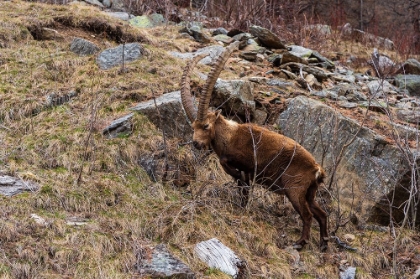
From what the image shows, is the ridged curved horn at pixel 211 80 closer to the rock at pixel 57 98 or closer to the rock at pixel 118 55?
the rock at pixel 57 98

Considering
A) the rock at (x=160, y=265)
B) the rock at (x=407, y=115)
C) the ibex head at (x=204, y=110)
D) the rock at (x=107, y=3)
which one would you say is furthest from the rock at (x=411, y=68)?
the rock at (x=160, y=265)

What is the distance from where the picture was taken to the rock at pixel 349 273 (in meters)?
6.34

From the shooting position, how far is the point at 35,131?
7898 millimetres

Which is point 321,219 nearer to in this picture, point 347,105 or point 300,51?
point 347,105

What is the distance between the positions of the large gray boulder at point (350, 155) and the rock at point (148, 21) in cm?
546

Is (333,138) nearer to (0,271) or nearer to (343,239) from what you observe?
(343,239)

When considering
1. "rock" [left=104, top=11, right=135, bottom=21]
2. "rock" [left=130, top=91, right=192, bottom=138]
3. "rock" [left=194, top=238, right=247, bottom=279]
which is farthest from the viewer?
"rock" [left=104, top=11, right=135, bottom=21]

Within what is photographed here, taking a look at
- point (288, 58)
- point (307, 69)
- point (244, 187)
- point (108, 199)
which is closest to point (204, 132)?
point (244, 187)

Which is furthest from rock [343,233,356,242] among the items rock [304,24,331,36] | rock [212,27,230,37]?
rock [304,24,331,36]

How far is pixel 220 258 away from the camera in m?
5.85

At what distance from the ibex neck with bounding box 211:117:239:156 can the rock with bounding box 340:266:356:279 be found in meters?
1.97

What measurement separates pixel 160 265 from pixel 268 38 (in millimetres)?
7775

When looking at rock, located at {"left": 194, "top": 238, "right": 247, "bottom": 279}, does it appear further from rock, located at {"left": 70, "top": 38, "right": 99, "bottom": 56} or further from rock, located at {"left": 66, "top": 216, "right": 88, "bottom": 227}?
rock, located at {"left": 70, "top": 38, "right": 99, "bottom": 56}

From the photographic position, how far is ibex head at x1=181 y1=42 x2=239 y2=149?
21.7 ft
